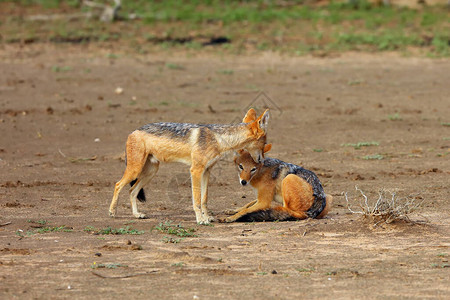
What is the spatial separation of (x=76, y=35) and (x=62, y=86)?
4.25 metres

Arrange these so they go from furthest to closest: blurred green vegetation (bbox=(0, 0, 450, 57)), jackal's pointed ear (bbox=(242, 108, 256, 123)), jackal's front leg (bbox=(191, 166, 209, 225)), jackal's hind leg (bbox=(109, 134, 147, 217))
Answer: blurred green vegetation (bbox=(0, 0, 450, 57)) < jackal's pointed ear (bbox=(242, 108, 256, 123)) < jackal's hind leg (bbox=(109, 134, 147, 217)) < jackal's front leg (bbox=(191, 166, 209, 225))

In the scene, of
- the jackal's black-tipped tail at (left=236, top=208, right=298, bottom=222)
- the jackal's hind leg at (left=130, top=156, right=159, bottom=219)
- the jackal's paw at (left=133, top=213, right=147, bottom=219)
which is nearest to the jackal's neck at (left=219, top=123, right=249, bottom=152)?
the jackal's black-tipped tail at (left=236, top=208, right=298, bottom=222)

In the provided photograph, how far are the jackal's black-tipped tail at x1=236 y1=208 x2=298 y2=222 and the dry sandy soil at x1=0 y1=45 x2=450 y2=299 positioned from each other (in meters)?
0.26

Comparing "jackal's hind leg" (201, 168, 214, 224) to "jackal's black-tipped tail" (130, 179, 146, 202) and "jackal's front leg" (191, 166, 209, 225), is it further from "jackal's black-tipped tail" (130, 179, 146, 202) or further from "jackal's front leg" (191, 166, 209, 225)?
"jackal's black-tipped tail" (130, 179, 146, 202)

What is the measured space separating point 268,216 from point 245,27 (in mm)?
15526

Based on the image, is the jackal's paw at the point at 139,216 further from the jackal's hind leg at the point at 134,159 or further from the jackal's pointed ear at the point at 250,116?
the jackal's pointed ear at the point at 250,116

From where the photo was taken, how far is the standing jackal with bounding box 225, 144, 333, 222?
30.2ft

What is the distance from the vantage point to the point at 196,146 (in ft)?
30.3

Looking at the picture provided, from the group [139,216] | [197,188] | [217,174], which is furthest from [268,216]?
[217,174]

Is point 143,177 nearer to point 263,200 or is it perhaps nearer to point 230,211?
point 230,211

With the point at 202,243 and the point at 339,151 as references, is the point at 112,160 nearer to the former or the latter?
the point at 339,151

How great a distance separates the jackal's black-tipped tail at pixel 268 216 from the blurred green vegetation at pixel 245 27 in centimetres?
1306

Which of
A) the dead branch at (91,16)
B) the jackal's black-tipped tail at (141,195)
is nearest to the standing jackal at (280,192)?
the jackal's black-tipped tail at (141,195)

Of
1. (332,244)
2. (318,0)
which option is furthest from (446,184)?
(318,0)
